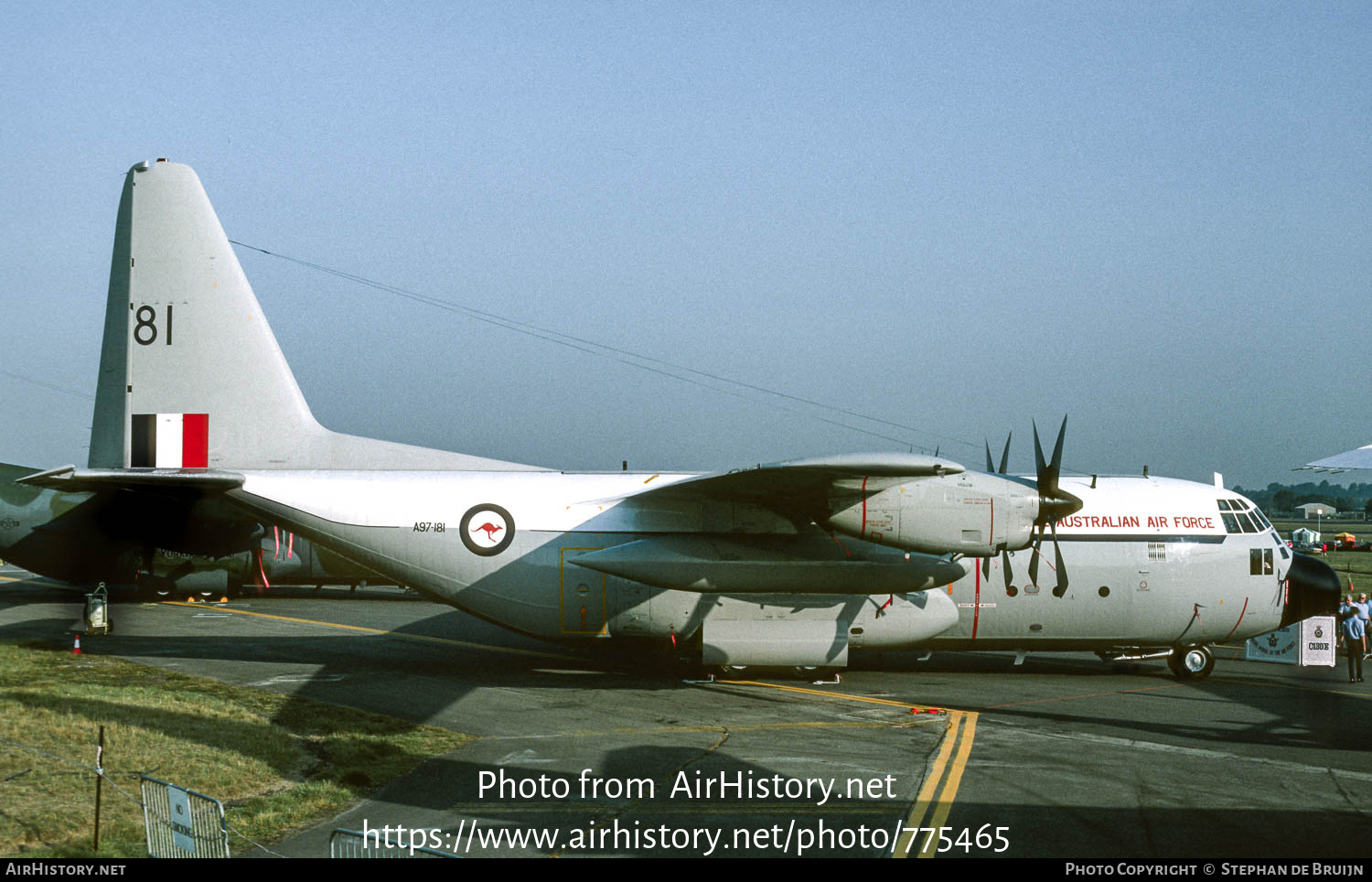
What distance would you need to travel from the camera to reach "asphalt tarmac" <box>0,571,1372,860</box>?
10016mm

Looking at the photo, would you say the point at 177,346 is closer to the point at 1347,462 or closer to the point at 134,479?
the point at 134,479

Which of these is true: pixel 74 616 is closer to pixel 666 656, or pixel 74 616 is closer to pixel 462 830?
pixel 666 656

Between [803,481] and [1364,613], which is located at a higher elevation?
[803,481]

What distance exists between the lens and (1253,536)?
19.5 m

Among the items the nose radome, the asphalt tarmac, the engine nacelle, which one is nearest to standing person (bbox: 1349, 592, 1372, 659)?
the asphalt tarmac

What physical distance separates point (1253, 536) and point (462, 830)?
16850 mm

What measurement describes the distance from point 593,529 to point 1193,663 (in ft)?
41.7

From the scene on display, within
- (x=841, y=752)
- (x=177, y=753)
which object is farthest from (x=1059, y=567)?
(x=177, y=753)

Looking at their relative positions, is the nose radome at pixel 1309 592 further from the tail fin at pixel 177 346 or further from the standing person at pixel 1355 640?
the tail fin at pixel 177 346

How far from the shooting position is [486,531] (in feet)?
59.1

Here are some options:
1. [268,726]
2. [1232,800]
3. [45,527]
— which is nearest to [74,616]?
[45,527]

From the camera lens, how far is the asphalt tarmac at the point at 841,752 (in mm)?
10016

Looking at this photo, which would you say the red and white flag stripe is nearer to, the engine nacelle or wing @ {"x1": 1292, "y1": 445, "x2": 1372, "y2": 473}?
the engine nacelle
